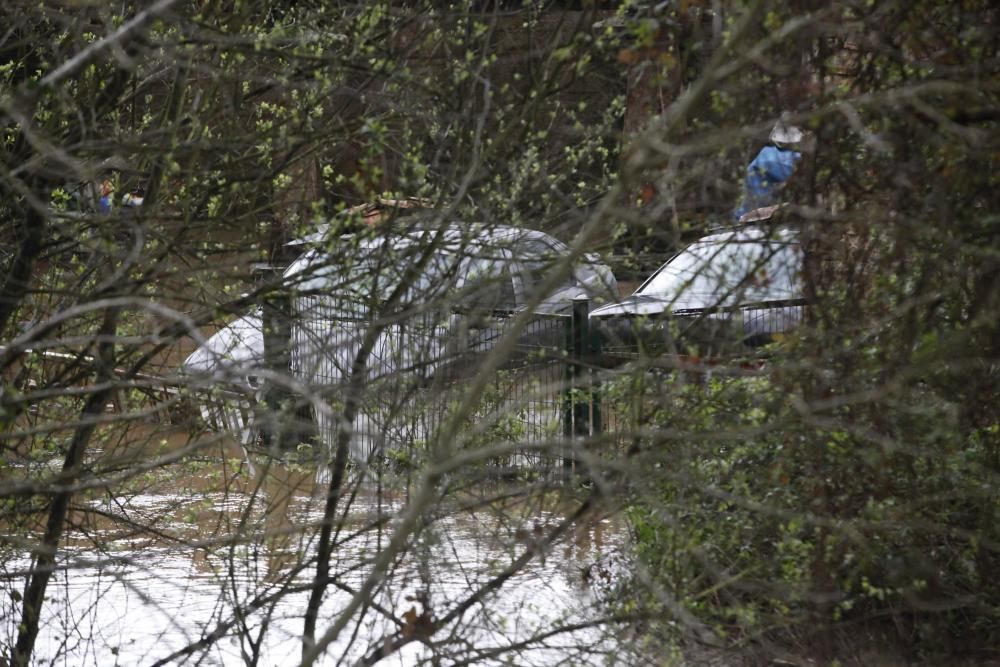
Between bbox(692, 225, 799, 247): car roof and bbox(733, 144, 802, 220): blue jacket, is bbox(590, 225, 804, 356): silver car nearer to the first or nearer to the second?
bbox(692, 225, 799, 247): car roof

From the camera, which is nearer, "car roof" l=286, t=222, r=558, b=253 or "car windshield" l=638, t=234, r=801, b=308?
"car windshield" l=638, t=234, r=801, b=308

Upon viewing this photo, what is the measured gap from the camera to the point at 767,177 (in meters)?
4.86

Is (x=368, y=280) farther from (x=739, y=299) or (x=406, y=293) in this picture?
(x=739, y=299)

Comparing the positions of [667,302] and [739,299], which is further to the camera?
[667,302]

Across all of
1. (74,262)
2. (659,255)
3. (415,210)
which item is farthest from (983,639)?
(74,262)

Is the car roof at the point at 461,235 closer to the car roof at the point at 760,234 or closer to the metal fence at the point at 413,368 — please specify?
the metal fence at the point at 413,368

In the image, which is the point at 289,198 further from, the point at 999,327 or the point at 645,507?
the point at 999,327

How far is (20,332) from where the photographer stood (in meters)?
5.28

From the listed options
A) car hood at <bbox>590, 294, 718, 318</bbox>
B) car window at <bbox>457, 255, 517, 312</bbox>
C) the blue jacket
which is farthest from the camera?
car hood at <bbox>590, 294, 718, 318</bbox>

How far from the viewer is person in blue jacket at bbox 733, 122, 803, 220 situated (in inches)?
180

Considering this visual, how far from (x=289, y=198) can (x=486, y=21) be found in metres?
1.13

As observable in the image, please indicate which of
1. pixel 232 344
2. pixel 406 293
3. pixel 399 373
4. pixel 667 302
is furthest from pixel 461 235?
pixel 232 344

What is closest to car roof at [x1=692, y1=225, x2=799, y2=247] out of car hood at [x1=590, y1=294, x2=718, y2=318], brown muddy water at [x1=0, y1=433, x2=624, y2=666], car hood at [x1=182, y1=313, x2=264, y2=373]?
car hood at [x1=590, y1=294, x2=718, y2=318]

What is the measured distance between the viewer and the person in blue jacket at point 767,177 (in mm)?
4570
